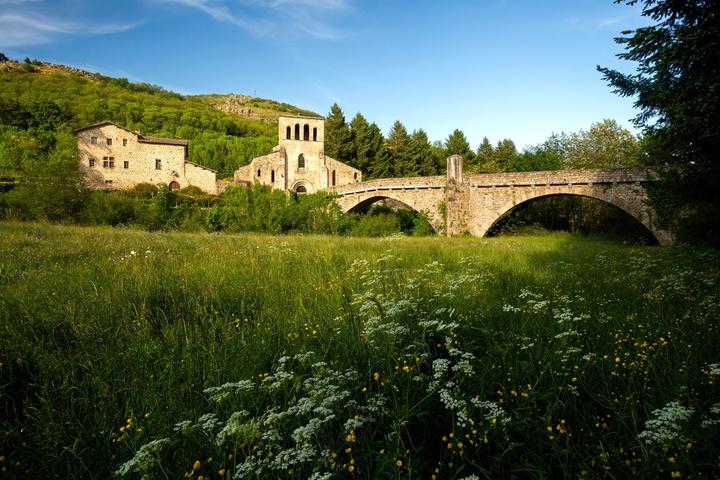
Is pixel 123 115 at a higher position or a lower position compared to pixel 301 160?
higher

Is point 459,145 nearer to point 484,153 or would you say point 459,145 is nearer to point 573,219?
point 484,153

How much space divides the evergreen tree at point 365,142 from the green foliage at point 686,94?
46197 mm

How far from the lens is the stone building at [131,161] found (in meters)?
43.6

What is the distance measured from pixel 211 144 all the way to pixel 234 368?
76.0m

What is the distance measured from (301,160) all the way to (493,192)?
2736cm

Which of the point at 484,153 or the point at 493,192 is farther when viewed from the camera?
the point at 484,153

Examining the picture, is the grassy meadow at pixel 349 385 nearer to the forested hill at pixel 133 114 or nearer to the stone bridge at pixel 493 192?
the stone bridge at pixel 493 192

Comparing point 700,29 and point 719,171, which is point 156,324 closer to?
point 700,29

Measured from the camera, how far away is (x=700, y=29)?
4539 millimetres

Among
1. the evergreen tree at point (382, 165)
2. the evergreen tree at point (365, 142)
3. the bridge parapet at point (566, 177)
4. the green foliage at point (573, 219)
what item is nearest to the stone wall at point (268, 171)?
the evergreen tree at point (365, 142)

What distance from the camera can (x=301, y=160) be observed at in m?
44.9

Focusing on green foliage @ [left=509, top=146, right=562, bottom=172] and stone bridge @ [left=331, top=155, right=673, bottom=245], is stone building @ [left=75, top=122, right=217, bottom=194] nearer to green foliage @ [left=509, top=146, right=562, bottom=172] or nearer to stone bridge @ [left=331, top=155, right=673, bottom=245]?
stone bridge @ [left=331, top=155, right=673, bottom=245]

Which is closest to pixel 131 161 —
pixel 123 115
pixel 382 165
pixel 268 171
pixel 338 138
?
pixel 268 171

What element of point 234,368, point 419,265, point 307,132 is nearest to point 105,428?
point 234,368
